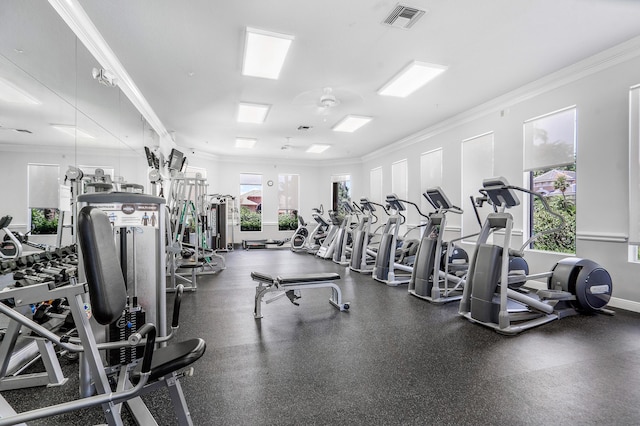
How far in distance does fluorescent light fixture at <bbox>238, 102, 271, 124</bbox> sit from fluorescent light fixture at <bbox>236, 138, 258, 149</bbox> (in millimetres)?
1616

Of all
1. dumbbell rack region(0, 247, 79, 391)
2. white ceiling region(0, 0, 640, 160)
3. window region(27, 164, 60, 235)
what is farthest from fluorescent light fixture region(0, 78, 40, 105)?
dumbbell rack region(0, 247, 79, 391)

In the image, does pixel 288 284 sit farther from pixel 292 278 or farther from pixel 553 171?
pixel 553 171

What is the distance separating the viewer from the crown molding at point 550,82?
3.69 meters

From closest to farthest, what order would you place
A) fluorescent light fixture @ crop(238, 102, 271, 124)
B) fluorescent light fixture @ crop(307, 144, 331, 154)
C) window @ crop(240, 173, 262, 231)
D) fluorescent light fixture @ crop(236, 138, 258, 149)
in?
fluorescent light fixture @ crop(238, 102, 271, 124)
fluorescent light fixture @ crop(236, 138, 258, 149)
fluorescent light fixture @ crop(307, 144, 331, 154)
window @ crop(240, 173, 262, 231)

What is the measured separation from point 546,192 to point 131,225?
5317 mm

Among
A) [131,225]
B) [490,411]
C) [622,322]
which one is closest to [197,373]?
[131,225]

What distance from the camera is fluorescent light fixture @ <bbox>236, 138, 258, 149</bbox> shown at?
8.16 m

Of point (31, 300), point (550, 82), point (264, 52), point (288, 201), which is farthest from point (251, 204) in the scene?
point (31, 300)

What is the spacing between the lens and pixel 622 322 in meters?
3.30

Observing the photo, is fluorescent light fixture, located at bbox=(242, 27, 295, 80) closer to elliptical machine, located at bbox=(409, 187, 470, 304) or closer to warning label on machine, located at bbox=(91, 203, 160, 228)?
warning label on machine, located at bbox=(91, 203, 160, 228)

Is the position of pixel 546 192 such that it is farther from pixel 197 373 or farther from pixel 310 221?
pixel 310 221

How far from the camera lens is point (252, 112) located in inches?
234

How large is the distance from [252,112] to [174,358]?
Answer: 522 cm

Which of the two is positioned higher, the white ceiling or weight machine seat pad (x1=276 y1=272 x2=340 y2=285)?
the white ceiling
